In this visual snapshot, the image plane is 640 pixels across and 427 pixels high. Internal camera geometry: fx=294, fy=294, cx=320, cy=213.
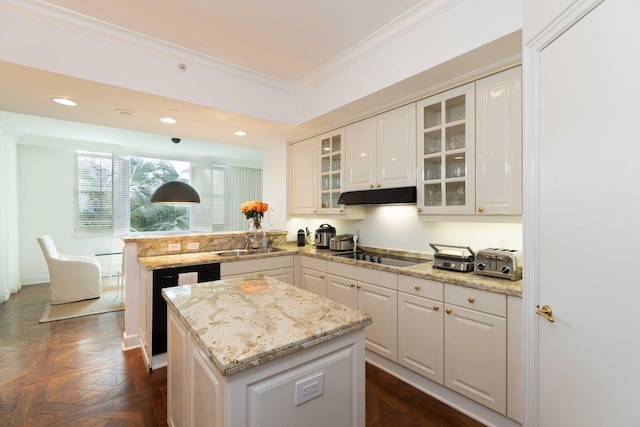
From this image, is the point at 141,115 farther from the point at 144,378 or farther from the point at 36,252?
the point at 36,252

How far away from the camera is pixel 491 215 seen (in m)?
2.05

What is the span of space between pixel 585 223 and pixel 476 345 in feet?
3.95

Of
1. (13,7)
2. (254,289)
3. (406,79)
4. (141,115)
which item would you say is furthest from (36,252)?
(406,79)

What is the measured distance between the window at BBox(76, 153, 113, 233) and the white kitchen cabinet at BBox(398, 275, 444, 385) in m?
6.03

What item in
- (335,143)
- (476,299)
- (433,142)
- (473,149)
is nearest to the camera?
(476,299)

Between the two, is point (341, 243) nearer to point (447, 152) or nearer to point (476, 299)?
point (447, 152)

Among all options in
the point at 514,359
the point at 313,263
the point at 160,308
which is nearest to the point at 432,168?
the point at 514,359

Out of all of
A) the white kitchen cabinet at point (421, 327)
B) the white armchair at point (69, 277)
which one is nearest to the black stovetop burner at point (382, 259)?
the white kitchen cabinet at point (421, 327)

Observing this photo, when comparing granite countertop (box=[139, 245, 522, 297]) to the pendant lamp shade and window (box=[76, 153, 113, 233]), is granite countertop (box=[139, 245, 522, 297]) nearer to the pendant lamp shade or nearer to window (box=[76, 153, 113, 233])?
the pendant lamp shade

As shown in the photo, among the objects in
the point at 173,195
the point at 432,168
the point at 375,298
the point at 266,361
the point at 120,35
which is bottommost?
the point at 375,298

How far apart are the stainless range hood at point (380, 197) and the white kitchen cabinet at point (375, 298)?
632 millimetres

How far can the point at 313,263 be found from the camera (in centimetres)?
323

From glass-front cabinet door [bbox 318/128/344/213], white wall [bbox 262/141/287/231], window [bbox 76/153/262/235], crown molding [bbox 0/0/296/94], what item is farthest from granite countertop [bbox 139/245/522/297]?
window [bbox 76/153/262/235]

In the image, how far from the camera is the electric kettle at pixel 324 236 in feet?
11.5
